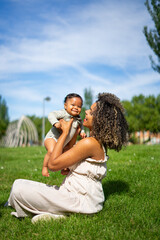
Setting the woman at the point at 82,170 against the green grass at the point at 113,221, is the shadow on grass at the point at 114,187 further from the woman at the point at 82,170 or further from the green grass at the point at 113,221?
the woman at the point at 82,170

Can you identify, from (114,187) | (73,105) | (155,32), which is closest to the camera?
(73,105)

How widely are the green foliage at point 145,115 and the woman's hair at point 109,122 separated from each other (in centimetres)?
3373

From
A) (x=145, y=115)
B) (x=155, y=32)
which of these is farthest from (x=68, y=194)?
(x=145, y=115)

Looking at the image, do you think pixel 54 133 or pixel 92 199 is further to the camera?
pixel 54 133

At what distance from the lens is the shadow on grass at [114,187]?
4.26 meters

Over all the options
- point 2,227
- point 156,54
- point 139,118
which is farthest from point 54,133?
point 139,118

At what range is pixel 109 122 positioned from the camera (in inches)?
117

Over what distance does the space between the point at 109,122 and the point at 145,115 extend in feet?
117

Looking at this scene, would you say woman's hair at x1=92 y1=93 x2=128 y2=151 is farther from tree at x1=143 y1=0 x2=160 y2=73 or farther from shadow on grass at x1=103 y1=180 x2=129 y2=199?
tree at x1=143 y1=0 x2=160 y2=73

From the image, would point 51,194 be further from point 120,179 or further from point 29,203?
point 120,179

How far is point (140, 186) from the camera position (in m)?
4.45

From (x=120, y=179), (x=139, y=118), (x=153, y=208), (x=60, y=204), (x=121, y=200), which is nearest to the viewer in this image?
(x=60, y=204)

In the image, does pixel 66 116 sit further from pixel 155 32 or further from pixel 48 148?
pixel 155 32

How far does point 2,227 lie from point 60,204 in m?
0.84
